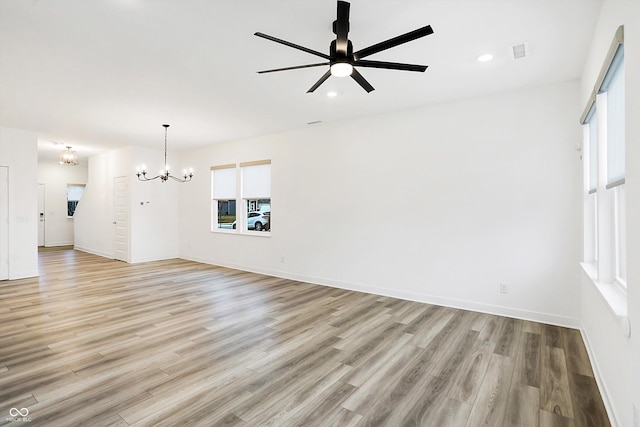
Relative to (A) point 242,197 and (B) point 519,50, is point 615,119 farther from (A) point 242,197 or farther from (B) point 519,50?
(A) point 242,197

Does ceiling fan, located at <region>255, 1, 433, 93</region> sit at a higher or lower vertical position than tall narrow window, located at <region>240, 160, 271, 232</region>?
higher

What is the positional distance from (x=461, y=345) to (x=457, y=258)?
146 cm

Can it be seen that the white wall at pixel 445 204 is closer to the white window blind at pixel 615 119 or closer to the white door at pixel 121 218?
the white window blind at pixel 615 119

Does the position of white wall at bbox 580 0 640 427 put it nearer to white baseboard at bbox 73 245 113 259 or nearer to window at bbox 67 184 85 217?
white baseboard at bbox 73 245 113 259

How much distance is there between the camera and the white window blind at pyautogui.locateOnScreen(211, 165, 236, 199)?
7.34 meters

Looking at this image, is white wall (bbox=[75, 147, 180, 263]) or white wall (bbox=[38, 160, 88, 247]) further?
white wall (bbox=[38, 160, 88, 247])

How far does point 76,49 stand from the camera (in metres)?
3.00

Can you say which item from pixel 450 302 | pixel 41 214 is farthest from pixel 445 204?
pixel 41 214

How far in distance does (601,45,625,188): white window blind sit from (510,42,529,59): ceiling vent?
81 centimetres

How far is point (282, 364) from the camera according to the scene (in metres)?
2.72

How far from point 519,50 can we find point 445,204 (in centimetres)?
201

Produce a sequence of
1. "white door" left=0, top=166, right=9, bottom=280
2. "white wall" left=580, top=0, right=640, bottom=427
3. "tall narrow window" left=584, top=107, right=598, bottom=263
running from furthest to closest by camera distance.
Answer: "white door" left=0, top=166, right=9, bottom=280
"tall narrow window" left=584, top=107, right=598, bottom=263
"white wall" left=580, top=0, right=640, bottom=427

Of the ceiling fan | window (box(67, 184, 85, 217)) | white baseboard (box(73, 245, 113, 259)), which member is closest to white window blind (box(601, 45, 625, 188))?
the ceiling fan

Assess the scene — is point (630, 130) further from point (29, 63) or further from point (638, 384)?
point (29, 63)
